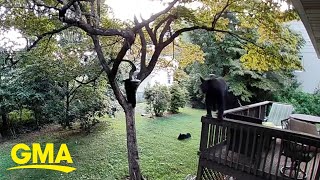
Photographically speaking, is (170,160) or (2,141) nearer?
(170,160)

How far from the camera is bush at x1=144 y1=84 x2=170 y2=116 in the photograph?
432 inches

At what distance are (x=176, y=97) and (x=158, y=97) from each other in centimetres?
119

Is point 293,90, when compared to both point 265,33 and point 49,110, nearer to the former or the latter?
point 265,33

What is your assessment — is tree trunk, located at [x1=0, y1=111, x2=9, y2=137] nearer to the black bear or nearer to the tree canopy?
the tree canopy

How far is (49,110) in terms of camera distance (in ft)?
26.2

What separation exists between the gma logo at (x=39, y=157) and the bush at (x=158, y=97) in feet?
14.8

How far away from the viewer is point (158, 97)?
11008mm

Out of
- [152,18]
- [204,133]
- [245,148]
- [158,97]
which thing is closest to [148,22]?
[152,18]

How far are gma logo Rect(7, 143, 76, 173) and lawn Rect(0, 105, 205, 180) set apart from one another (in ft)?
0.51

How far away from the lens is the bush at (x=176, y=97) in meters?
11.7

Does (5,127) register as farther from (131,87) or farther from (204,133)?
(204,133)

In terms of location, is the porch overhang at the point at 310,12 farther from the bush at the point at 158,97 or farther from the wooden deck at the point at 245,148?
the bush at the point at 158,97

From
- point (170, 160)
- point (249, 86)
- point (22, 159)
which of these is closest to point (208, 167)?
point (170, 160)

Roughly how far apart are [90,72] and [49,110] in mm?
1740
